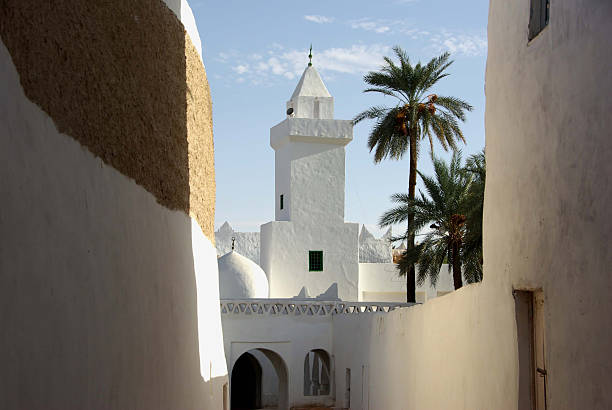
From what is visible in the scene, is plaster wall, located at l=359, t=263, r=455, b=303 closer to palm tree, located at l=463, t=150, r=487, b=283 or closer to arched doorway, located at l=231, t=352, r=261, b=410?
arched doorway, located at l=231, t=352, r=261, b=410

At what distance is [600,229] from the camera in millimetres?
4973

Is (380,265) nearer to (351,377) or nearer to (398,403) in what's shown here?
(351,377)

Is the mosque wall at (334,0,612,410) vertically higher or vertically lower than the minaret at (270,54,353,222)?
lower

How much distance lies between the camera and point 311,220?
2781 cm

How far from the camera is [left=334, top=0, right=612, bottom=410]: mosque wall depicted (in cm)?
503

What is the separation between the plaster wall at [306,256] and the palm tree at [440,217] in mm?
6090

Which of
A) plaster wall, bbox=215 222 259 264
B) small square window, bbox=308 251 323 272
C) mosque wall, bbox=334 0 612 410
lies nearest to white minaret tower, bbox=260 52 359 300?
small square window, bbox=308 251 323 272

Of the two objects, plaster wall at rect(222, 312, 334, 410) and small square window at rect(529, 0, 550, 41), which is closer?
small square window at rect(529, 0, 550, 41)

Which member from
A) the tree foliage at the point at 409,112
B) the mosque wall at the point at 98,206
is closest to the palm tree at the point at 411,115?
the tree foliage at the point at 409,112

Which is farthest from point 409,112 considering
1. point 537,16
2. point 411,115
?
point 537,16

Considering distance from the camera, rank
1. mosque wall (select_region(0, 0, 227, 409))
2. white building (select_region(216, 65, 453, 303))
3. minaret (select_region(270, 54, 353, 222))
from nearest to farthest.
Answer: mosque wall (select_region(0, 0, 227, 409)) < white building (select_region(216, 65, 453, 303)) < minaret (select_region(270, 54, 353, 222))

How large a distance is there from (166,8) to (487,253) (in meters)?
4.10

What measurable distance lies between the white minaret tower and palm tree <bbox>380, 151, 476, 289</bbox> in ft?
20.0

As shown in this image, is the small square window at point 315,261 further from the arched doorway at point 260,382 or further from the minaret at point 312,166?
the arched doorway at point 260,382
